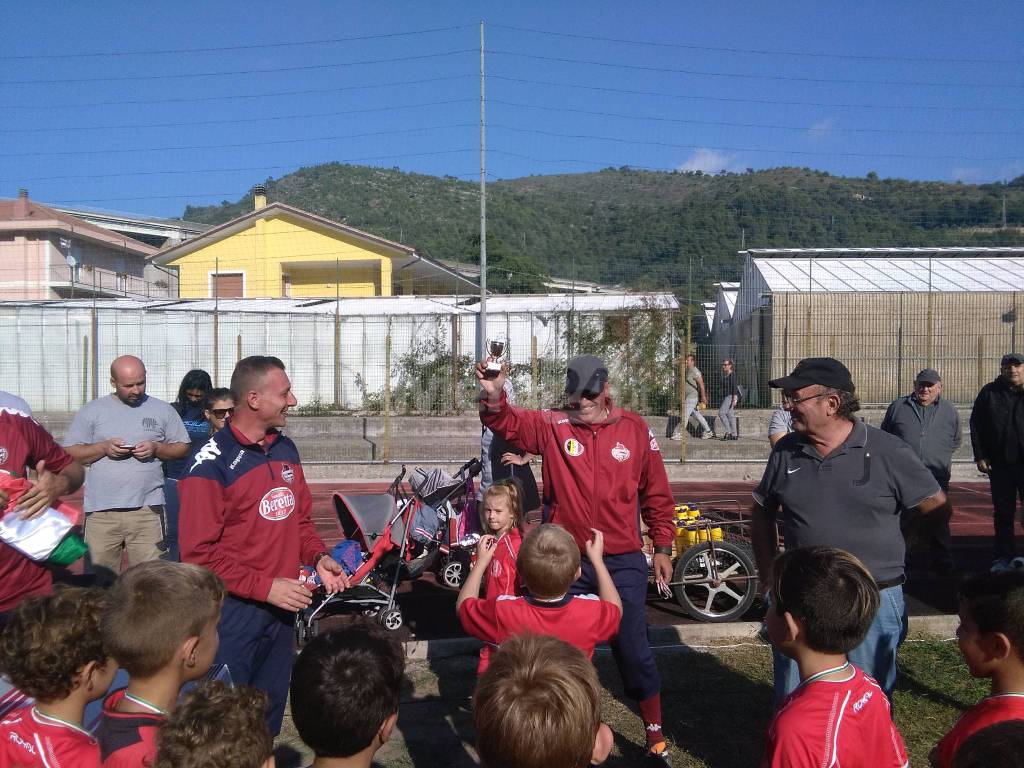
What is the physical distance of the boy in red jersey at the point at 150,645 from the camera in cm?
231

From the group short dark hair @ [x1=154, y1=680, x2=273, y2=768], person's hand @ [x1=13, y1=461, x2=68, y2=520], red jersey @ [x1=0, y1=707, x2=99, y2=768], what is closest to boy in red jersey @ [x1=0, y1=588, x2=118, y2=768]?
red jersey @ [x1=0, y1=707, x2=99, y2=768]

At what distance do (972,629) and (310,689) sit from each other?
79.8 inches

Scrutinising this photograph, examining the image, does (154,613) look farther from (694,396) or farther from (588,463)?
(694,396)

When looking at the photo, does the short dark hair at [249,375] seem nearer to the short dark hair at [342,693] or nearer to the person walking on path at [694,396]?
Result: the short dark hair at [342,693]

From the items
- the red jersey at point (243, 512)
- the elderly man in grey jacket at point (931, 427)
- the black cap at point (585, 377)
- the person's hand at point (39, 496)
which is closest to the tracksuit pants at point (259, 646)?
the red jersey at point (243, 512)

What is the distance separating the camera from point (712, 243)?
4309 cm

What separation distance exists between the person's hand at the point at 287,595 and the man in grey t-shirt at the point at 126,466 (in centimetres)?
258

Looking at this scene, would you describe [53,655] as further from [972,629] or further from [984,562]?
[984,562]

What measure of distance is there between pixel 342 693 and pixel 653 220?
52.6 m

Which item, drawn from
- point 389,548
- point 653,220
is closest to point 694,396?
point 389,548

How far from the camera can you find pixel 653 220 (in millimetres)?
52688

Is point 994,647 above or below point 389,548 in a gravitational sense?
above

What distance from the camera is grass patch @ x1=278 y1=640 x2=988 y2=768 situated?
4281 mm

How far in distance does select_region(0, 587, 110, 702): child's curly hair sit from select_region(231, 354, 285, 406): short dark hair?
137cm
